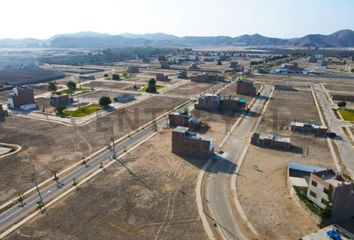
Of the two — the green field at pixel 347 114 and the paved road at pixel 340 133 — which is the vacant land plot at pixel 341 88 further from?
the green field at pixel 347 114

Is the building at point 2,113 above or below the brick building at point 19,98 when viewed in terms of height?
below

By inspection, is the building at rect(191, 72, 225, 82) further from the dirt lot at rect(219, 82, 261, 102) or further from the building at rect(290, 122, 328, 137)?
the building at rect(290, 122, 328, 137)

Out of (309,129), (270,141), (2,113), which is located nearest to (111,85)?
(2,113)

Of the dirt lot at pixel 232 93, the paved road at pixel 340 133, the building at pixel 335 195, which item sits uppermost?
the building at pixel 335 195

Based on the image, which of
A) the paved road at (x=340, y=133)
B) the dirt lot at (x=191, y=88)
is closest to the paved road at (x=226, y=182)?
the paved road at (x=340, y=133)

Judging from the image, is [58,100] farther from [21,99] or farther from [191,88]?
[191,88]

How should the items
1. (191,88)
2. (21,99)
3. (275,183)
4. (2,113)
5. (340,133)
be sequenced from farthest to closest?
(191,88) → (21,99) → (2,113) → (340,133) → (275,183)

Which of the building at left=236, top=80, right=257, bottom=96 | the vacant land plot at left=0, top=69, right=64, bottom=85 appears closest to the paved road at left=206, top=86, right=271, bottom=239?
the building at left=236, top=80, right=257, bottom=96

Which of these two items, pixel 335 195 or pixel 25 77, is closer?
pixel 335 195
